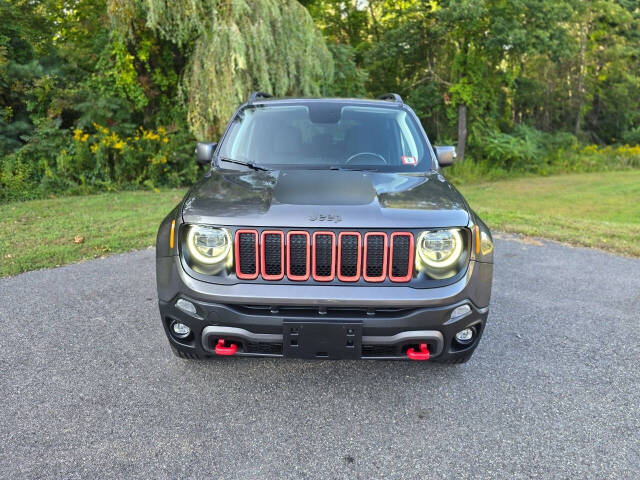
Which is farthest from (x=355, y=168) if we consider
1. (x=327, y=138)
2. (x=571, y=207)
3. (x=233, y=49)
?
(x=571, y=207)

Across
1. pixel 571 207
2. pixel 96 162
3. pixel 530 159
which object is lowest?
pixel 530 159

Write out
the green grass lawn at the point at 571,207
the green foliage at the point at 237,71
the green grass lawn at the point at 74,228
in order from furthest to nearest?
the green foliage at the point at 237,71
the green grass lawn at the point at 571,207
the green grass lawn at the point at 74,228

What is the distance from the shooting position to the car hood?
2.59 m

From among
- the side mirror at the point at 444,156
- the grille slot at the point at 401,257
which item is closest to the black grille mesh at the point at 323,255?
the grille slot at the point at 401,257

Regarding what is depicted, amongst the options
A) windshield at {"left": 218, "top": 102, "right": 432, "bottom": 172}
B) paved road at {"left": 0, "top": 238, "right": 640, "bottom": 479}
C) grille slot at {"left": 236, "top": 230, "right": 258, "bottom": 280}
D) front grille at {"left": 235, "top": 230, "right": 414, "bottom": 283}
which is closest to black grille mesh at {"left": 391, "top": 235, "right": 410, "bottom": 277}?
front grille at {"left": 235, "top": 230, "right": 414, "bottom": 283}

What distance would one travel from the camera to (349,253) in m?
2.59

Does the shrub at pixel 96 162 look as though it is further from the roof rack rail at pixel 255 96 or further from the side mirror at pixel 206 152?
the side mirror at pixel 206 152

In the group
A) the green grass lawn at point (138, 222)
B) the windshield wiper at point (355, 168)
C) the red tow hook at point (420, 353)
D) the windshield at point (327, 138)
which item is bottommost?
the green grass lawn at point (138, 222)

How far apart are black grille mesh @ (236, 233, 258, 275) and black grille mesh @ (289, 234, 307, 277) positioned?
0.64 ft

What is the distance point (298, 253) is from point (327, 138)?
153cm

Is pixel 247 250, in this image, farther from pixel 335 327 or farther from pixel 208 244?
pixel 335 327

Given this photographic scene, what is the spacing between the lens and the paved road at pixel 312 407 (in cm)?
235

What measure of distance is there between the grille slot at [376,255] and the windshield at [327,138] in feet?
3.36

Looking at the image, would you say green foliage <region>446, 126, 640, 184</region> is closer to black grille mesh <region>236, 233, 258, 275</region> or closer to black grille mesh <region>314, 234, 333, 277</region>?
black grille mesh <region>314, 234, 333, 277</region>
